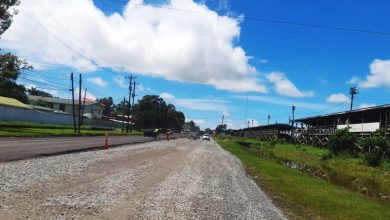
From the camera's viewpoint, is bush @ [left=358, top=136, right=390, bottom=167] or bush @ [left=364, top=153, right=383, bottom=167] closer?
bush @ [left=364, top=153, right=383, bottom=167]

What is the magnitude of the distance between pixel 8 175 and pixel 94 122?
11723 cm

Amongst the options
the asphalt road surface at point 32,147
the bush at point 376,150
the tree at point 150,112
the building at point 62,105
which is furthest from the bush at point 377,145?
the tree at point 150,112

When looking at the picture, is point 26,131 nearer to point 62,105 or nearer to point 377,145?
point 377,145

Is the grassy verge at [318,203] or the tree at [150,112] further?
the tree at [150,112]

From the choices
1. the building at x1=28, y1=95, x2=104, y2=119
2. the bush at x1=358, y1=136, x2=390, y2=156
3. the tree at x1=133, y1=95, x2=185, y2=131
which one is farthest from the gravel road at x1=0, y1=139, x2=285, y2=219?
the tree at x1=133, y1=95, x2=185, y2=131

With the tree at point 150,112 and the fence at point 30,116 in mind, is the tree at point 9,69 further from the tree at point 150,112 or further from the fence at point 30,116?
the tree at point 150,112

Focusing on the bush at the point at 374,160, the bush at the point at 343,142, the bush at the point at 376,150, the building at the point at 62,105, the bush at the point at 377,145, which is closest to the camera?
the bush at the point at 374,160

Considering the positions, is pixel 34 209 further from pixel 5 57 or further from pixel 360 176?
pixel 5 57

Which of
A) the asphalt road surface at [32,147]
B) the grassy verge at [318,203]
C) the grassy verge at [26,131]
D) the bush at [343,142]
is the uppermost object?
the bush at [343,142]

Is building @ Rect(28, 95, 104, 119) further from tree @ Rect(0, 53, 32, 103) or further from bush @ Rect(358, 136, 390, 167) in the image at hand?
bush @ Rect(358, 136, 390, 167)

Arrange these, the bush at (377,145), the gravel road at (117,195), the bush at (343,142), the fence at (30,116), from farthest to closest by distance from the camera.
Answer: the fence at (30,116)
the bush at (343,142)
the bush at (377,145)
the gravel road at (117,195)

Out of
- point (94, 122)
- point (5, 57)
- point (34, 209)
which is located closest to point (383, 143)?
point (34, 209)

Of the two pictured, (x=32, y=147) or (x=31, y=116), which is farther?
(x=31, y=116)

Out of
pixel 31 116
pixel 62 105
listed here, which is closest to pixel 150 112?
pixel 62 105
